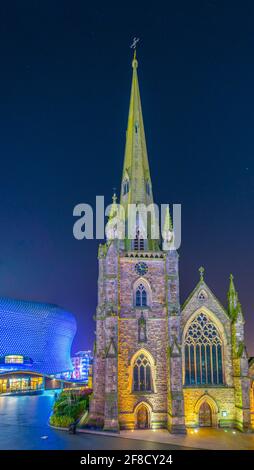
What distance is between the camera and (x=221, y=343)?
3666 centimetres

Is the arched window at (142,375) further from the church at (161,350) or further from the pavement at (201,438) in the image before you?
the pavement at (201,438)

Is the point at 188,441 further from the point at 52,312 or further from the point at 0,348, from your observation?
the point at 52,312

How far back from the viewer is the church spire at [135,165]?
4100 centimetres

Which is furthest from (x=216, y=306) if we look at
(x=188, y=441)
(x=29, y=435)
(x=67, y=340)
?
(x=67, y=340)

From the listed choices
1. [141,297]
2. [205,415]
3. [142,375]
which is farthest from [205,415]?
[141,297]

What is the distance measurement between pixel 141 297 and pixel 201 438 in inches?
486

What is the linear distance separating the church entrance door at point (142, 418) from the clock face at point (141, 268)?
1153cm

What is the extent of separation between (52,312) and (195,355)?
77355 millimetres

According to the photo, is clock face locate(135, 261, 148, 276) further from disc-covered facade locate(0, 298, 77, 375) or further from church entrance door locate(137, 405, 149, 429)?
disc-covered facade locate(0, 298, 77, 375)

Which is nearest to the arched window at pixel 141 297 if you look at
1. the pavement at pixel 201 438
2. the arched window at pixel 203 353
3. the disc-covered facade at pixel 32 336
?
the arched window at pixel 203 353

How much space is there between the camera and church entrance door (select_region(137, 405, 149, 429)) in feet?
112

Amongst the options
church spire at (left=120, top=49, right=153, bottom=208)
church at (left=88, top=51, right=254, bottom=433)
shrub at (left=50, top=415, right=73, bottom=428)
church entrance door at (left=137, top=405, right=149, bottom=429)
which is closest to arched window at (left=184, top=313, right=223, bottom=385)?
church at (left=88, top=51, right=254, bottom=433)

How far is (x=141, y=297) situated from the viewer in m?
36.9

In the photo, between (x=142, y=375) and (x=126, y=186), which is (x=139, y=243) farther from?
(x=142, y=375)
